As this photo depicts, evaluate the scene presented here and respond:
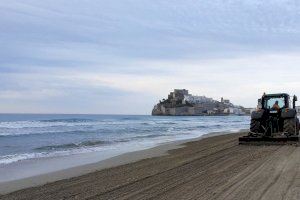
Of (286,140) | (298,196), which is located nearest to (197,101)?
(286,140)

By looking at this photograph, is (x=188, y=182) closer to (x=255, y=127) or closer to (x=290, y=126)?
(x=290, y=126)

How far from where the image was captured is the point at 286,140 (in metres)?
15.9

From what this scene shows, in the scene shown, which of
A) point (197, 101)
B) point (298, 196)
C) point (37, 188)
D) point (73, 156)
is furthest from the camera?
point (197, 101)

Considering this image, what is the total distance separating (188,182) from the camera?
26.7ft

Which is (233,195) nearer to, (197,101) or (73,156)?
(73,156)

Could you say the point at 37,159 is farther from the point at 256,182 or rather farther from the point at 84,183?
the point at 256,182

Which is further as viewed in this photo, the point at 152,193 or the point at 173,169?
the point at 173,169

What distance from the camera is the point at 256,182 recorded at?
7.76 meters

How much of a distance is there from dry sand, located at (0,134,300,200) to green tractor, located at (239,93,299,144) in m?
5.02

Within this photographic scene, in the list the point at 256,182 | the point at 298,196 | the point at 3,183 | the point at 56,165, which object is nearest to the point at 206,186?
the point at 256,182

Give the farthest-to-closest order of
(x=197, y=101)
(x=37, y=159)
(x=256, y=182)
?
(x=197, y=101), (x=37, y=159), (x=256, y=182)

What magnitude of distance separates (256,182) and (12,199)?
13.2ft

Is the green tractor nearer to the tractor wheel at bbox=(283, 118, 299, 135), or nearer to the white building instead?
the tractor wheel at bbox=(283, 118, 299, 135)

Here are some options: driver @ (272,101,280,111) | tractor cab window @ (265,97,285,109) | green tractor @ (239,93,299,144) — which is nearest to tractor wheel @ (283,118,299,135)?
green tractor @ (239,93,299,144)
